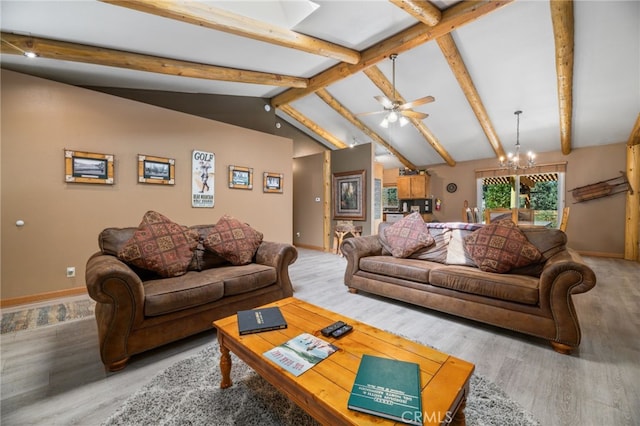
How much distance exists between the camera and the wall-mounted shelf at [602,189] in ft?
18.5

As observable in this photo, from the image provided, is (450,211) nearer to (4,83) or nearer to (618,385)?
(618,385)

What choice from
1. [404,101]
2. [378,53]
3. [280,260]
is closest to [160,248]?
[280,260]

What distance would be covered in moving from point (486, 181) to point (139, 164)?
8.36 metres

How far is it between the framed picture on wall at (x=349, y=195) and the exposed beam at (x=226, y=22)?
3.09 m

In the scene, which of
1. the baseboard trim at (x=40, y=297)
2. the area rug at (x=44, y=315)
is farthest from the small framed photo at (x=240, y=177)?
the area rug at (x=44, y=315)

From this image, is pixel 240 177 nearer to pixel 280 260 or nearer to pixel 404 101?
pixel 280 260

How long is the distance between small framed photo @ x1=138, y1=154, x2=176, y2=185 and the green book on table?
4.07 metres

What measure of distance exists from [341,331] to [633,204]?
7624mm

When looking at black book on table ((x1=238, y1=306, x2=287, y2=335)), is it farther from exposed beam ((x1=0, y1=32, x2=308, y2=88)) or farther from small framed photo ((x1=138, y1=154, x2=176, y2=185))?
exposed beam ((x1=0, y1=32, x2=308, y2=88))

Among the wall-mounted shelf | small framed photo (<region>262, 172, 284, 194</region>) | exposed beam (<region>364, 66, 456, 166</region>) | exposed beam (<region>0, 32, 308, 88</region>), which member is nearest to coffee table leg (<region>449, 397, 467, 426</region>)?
exposed beam (<region>364, 66, 456, 166</region>)

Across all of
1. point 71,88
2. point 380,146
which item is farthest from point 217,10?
point 380,146

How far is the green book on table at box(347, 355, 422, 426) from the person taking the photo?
2.93 feet

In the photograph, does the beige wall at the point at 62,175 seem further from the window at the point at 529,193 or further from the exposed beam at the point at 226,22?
the window at the point at 529,193

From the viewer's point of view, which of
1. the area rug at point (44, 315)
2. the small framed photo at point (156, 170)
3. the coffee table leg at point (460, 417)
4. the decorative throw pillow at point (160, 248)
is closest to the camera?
the coffee table leg at point (460, 417)
